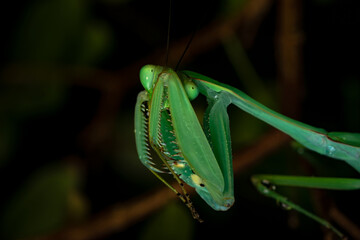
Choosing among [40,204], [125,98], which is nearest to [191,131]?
[40,204]

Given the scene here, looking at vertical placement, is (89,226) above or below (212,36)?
below

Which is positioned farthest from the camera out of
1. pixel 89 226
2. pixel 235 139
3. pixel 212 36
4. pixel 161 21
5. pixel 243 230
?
pixel 161 21

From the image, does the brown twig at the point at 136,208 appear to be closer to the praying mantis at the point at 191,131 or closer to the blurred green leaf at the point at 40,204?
the blurred green leaf at the point at 40,204

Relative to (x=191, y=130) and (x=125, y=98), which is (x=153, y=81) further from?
(x=125, y=98)

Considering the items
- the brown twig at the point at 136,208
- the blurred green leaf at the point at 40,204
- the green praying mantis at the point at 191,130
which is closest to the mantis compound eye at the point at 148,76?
the green praying mantis at the point at 191,130

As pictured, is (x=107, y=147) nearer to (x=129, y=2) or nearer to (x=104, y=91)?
(x=104, y=91)

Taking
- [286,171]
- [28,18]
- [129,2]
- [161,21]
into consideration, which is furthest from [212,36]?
[28,18]

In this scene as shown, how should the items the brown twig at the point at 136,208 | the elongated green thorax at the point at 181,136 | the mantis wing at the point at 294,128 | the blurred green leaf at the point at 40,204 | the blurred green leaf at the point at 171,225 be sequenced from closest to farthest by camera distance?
the elongated green thorax at the point at 181,136
the mantis wing at the point at 294,128
the blurred green leaf at the point at 171,225
the brown twig at the point at 136,208
the blurred green leaf at the point at 40,204

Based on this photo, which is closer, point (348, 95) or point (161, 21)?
point (348, 95)
